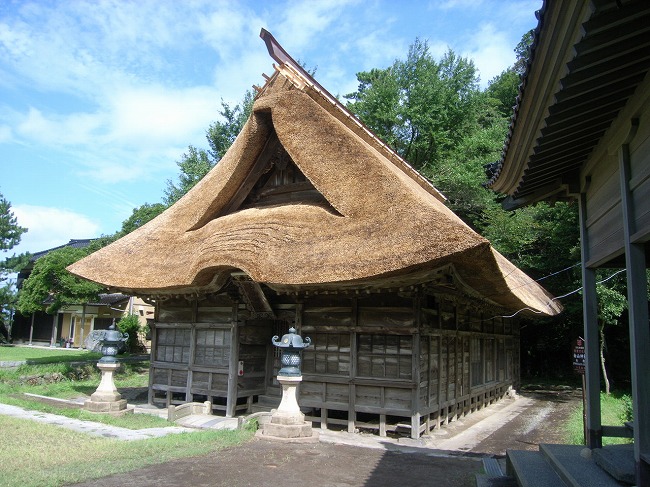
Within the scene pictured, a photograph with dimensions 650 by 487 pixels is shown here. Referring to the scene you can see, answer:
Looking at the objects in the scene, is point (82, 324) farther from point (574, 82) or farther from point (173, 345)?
point (574, 82)

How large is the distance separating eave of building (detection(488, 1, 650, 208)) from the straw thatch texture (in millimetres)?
2674

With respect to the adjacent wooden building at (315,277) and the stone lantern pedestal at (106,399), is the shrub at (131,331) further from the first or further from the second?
the stone lantern pedestal at (106,399)

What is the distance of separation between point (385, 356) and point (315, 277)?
2.49 metres

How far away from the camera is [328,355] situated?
10891 mm

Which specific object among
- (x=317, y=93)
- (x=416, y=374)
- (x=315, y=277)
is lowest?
(x=416, y=374)

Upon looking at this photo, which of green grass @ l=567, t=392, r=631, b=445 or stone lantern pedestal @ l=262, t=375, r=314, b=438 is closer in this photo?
stone lantern pedestal @ l=262, t=375, r=314, b=438

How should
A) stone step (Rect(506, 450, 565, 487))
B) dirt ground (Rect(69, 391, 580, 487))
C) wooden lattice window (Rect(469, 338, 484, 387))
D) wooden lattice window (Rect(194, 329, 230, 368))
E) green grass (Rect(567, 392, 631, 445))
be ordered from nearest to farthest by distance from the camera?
stone step (Rect(506, 450, 565, 487)) → dirt ground (Rect(69, 391, 580, 487)) → green grass (Rect(567, 392, 631, 445)) → wooden lattice window (Rect(194, 329, 230, 368)) → wooden lattice window (Rect(469, 338, 484, 387))

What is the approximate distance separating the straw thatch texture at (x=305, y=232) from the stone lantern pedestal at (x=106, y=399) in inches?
79.2

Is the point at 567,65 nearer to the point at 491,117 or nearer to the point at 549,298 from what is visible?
the point at 549,298

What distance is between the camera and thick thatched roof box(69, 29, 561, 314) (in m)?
8.73

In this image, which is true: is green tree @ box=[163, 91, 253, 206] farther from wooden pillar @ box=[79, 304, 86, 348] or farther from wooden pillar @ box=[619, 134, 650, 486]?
wooden pillar @ box=[619, 134, 650, 486]

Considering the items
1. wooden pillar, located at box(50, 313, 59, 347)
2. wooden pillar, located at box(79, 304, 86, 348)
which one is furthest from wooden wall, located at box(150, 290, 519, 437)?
wooden pillar, located at box(50, 313, 59, 347)

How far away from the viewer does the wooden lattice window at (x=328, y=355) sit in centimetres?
1071

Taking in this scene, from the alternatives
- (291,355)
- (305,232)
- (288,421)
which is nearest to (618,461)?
(288,421)
